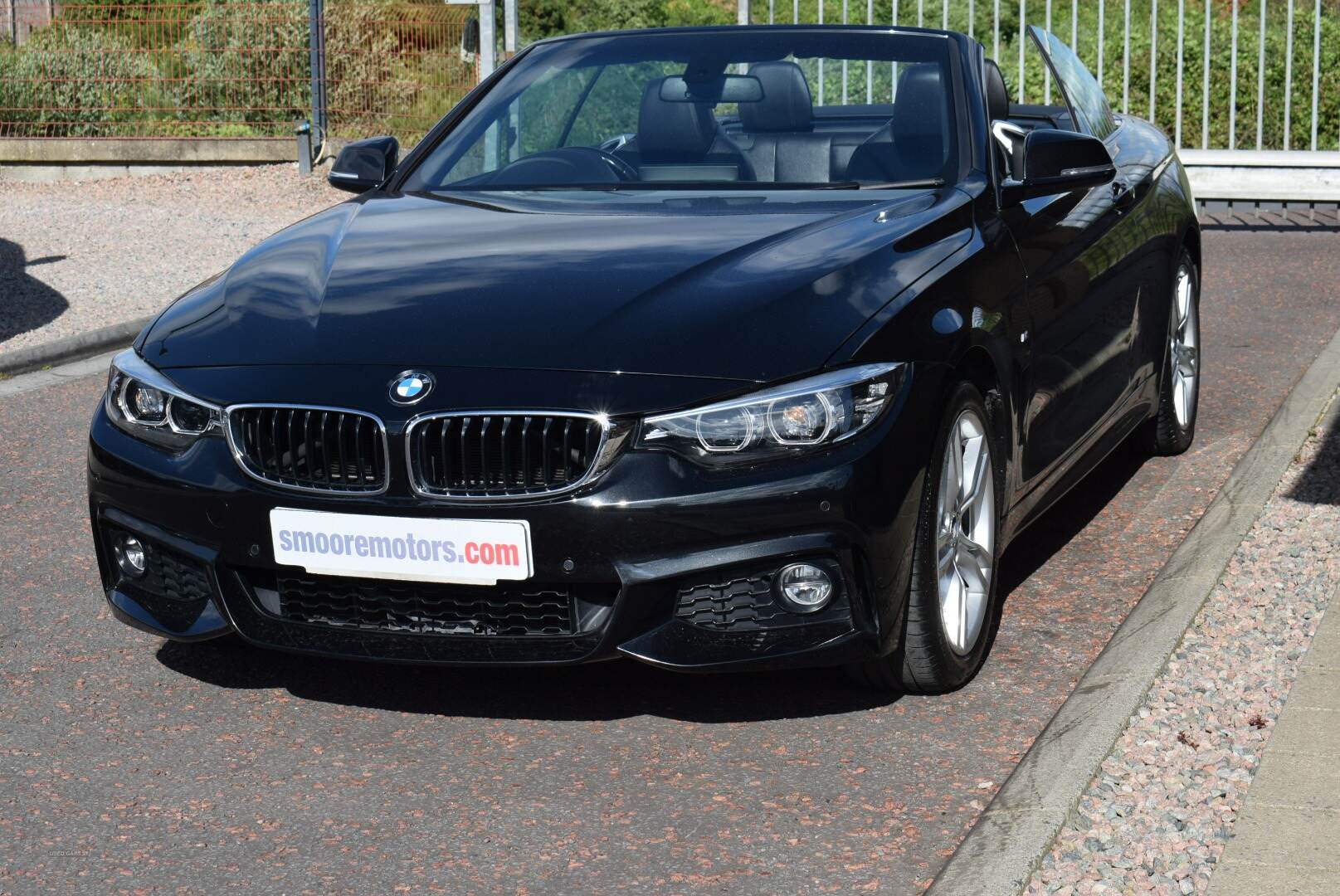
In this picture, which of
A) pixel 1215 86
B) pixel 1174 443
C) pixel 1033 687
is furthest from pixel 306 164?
pixel 1033 687

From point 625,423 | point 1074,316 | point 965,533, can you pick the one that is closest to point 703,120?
point 1074,316

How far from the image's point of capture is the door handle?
6.01 m

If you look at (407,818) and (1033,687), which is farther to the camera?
(1033,687)

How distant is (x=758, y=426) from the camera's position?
12.7ft

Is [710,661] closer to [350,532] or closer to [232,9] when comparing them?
[350,532]

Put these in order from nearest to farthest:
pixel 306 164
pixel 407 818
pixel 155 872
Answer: pixel 155 872, pixel 407 818, pixel 306 164

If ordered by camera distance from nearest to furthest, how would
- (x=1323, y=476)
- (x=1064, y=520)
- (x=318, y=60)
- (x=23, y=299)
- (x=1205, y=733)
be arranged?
(x=1205, y=733) < (x=1064, y=520) < (x=1323, y=476) < (x=23, y=299) < (x=318, y=60)

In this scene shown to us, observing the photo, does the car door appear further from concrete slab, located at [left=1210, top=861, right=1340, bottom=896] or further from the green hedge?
the green hedge

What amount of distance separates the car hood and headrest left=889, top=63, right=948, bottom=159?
1.34 ft

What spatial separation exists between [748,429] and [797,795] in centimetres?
75

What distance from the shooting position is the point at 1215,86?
61.2ft

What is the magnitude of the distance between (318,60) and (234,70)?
3.54ft

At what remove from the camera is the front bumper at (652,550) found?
3.85m

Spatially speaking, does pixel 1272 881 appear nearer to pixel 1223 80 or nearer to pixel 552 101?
pixel 552 101
